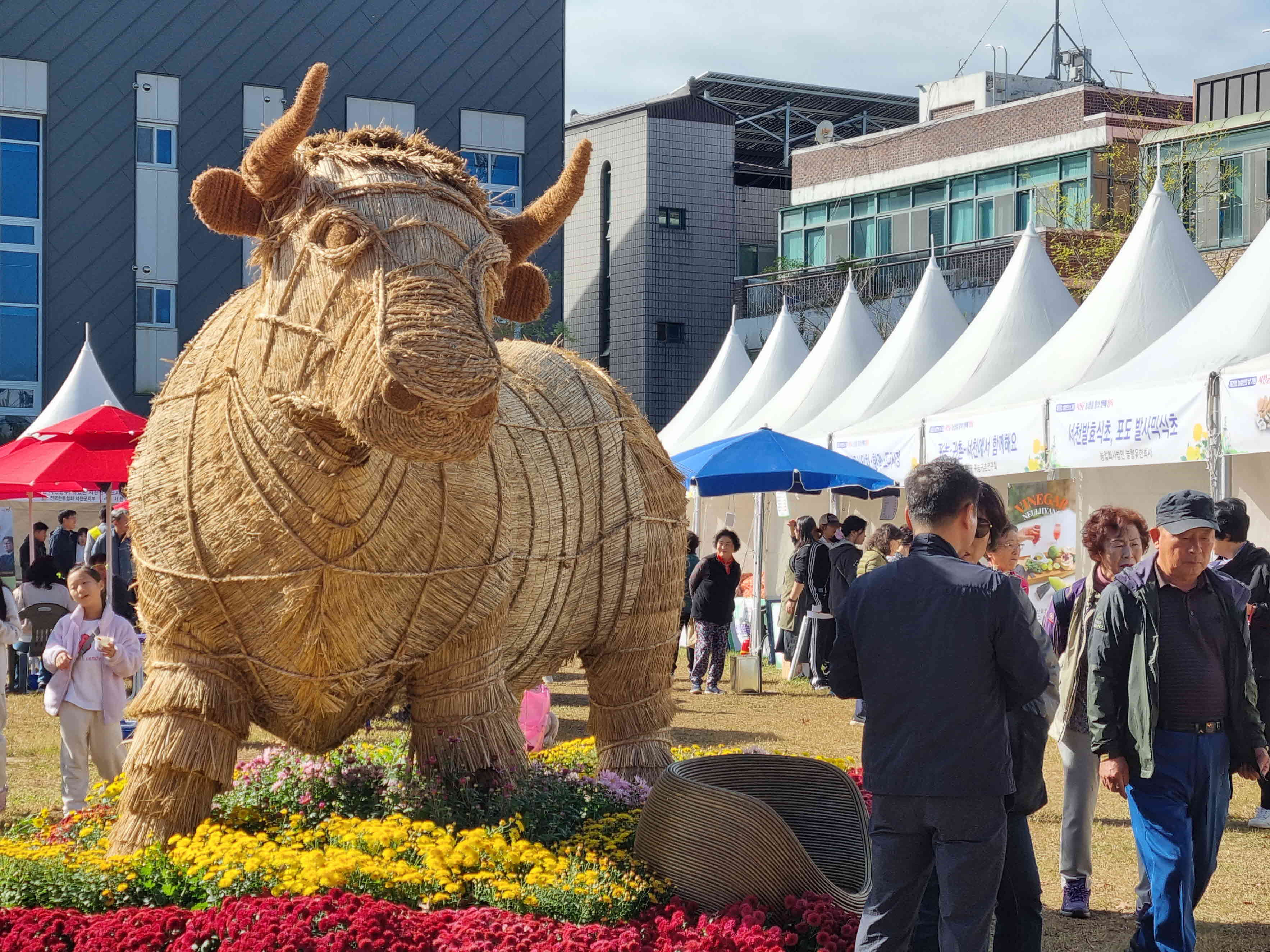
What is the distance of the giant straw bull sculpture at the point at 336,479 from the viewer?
4.00m

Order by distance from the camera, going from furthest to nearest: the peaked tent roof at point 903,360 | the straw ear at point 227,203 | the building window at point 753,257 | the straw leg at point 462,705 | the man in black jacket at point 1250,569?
the building window at point 753,257, the peaked tent roof at point 903,360, the man in black jacket at point 1250,569, the straw leg at point 462,705, the straw ear at point 227,203

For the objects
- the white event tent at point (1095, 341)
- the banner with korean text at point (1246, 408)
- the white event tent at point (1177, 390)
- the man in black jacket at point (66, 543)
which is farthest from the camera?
the man in black jacket at point (66, 543)

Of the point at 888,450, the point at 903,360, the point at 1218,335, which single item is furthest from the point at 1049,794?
the point at 903,360

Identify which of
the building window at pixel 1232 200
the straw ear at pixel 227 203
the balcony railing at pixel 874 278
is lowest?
the straw ear at pixel 227 203

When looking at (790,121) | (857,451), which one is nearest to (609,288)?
(790,121)

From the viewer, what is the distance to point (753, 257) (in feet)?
116

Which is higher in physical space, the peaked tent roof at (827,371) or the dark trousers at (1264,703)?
the peaked tent roof at (827,371)

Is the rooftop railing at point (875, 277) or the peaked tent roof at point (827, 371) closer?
the peaked tent roof at point (827, 371)

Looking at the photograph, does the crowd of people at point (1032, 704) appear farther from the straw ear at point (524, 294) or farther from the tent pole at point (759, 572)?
the tent pole at point (759, 572)

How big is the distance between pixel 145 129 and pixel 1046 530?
23518 millimetres

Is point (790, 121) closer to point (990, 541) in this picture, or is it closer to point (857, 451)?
point (857, 451)

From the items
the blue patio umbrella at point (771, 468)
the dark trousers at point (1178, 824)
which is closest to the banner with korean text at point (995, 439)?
the blue patio umbrella at point (771, 468)

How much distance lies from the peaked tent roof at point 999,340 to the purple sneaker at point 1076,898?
27.7ft

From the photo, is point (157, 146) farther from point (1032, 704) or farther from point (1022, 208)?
point (1032, 704)
